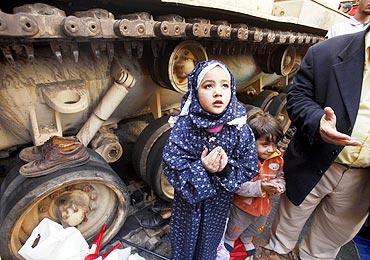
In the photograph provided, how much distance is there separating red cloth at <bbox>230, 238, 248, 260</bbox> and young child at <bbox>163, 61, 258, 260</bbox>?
1.90 feet

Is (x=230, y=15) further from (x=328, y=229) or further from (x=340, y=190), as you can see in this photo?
(x=328, y=229)

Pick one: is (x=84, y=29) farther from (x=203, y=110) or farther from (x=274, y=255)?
(x=274, y=255)

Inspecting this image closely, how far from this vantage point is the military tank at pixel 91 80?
146 cm

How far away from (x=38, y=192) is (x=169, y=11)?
1.48 m

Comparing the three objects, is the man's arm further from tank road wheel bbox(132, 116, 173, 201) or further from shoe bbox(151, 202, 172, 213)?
shoe bbox(151, 202, 172, 213)

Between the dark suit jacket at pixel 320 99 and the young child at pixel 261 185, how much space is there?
12 cm

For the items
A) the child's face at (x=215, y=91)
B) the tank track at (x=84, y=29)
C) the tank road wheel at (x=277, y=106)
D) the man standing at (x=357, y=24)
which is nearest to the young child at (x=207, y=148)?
the child's face at (x=215, y=91)

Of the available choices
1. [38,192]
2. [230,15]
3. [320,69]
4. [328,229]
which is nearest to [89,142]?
[38,192]

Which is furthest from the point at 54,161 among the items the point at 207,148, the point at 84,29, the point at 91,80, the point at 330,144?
the point at 330,144

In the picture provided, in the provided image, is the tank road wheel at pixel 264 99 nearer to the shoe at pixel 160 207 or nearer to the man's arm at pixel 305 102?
the shoe at pixel 160 207

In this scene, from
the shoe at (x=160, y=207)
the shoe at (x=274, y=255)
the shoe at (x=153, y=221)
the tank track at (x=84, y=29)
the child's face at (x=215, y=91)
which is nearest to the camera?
the tank track at (x=84, y=29)

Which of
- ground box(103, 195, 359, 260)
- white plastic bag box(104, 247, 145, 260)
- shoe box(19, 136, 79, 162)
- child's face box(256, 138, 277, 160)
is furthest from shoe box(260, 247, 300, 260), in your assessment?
shoe box(19, 136, 79, 162)

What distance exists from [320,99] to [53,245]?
5.62 feet

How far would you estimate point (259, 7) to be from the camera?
2.68 meters
